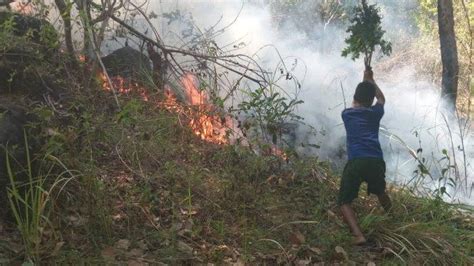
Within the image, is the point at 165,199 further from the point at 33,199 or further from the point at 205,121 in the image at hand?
the point at 205,121

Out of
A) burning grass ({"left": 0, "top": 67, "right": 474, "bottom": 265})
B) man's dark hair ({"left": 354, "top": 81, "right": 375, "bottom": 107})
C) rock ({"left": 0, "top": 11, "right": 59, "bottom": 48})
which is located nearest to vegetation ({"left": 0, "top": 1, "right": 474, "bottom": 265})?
burning grass ({"left": 0, "top": 67, "right": 474, "bottom": 265})

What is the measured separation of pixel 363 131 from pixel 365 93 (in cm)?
34

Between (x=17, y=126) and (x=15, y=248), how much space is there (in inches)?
35.9

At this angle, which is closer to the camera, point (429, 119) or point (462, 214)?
point (462, 214)

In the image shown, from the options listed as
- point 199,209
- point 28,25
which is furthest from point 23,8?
point 199,209

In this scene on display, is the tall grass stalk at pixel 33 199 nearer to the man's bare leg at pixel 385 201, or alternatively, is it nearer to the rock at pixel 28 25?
the rock at pixel 28 25

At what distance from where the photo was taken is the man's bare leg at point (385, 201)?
168 inches

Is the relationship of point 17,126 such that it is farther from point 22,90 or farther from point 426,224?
point 426,224

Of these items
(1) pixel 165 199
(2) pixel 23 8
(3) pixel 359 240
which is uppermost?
(2) pixel 23 8

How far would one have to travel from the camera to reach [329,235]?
12.3 ft

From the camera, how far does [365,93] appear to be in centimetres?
419

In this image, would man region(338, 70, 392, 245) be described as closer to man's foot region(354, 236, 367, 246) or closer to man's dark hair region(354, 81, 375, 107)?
man's dark hair region(354, 81, 375, 107)

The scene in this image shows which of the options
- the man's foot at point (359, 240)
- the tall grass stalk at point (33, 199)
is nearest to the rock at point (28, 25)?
the tall grass stalk at point (33, 199)

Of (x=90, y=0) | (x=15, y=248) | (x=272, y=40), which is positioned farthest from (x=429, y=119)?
(x=15, y=248)
